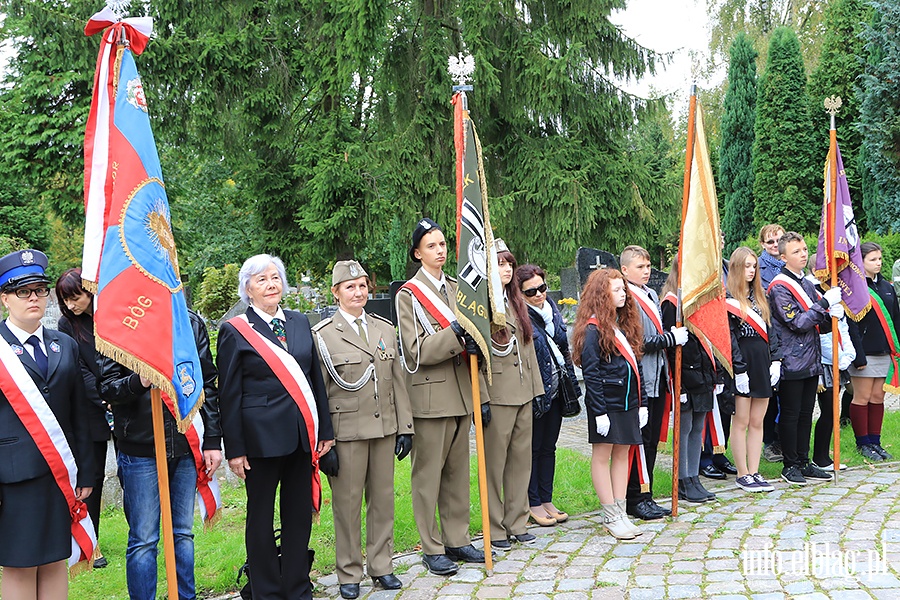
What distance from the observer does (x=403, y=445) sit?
507 centimetres

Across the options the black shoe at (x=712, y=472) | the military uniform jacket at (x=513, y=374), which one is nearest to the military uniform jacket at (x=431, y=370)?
the military uniform jacket at (x=513, y=374)

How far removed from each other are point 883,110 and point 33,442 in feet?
62.6

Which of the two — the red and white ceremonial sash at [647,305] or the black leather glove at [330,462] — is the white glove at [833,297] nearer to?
the red and white ceremonial sash at [647,305]

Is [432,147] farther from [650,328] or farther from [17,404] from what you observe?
[17,404]

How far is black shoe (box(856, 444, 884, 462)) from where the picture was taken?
7699 mm

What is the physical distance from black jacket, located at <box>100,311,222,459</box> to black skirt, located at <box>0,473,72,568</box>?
517 millimetres

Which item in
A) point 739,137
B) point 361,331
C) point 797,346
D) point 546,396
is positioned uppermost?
point 739,137

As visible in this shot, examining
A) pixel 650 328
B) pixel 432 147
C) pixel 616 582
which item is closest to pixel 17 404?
pixel 616 582

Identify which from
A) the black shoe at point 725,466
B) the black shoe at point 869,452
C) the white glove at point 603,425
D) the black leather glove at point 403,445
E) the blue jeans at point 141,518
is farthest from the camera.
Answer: the black shoe at point 869,452

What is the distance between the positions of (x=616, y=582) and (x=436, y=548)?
1.13 metres

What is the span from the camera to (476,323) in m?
5.13

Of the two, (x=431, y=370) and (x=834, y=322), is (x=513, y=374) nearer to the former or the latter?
(x=431, y=370)

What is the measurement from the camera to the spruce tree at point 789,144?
22.3 m

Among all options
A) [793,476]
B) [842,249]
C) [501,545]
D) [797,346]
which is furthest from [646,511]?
[842,249]
